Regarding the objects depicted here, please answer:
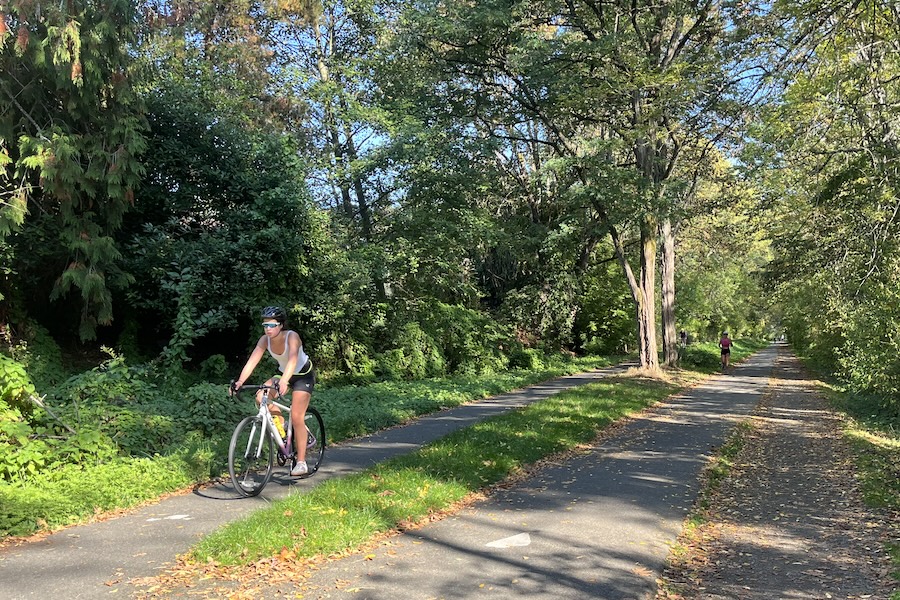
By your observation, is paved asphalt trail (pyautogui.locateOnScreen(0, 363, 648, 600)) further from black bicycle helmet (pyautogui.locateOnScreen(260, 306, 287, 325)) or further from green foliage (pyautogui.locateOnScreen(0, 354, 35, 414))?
green foliage (pyautogui.locateOnScreen(0, 354, 35, 414))

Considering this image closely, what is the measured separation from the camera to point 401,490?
6102 mm

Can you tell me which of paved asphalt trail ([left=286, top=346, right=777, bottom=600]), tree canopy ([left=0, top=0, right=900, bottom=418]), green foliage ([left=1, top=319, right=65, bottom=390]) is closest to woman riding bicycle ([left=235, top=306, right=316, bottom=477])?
paved asphalt trail ([left=286, top=346, right=777, bottom=600])

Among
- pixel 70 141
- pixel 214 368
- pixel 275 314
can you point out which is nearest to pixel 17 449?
pixel 275 314

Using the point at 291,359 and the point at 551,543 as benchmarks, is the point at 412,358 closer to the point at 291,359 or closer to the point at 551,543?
the point at 291,359

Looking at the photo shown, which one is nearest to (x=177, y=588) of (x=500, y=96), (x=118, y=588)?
(x=118, y=588)

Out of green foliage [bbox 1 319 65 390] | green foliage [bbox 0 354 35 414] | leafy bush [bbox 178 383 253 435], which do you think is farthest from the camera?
green foliage [bbox 1 319 65 390]

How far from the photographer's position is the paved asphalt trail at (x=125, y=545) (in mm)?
4039

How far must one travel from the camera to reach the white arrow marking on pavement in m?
4.91

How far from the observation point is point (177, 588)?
3980mm

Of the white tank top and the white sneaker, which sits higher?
the white tank top

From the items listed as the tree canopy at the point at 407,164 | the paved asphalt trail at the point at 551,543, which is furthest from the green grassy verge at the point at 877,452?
the paved asphalt trail at the point at 551,543

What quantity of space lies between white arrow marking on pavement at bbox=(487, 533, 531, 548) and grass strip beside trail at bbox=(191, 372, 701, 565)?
0.86m

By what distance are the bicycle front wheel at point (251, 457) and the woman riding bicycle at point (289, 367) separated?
0.25 m

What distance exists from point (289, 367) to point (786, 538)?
4.72m
